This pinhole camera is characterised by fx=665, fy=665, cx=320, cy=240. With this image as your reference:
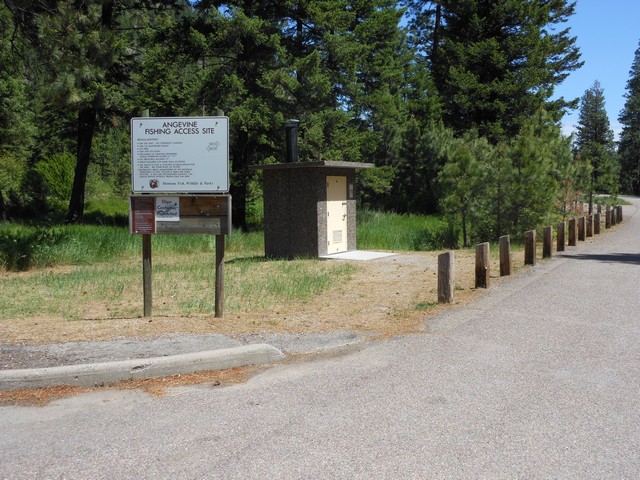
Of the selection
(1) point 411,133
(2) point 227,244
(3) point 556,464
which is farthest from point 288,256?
(1) point 411,133

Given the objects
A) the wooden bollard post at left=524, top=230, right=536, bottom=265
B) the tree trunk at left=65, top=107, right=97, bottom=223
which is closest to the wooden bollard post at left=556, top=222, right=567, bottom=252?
the wooden bollard post at left=524, top=230, right=536, bottom=265

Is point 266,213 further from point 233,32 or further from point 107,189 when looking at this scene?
point 107,189

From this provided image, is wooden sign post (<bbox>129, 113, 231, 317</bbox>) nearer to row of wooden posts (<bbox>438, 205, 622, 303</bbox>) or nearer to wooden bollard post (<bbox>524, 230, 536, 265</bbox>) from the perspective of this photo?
row of wooden posts (<bbox>438, 205, 622, 303</bbox>)

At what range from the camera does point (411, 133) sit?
1391 inches

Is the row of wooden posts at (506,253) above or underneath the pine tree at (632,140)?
underneath

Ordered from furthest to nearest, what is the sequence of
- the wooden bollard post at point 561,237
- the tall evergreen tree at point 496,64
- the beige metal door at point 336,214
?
1. the tall evergreen tree at point 496,64
2. the wooden bollard post at point 561,237
3. the beige metal door at point 336,214

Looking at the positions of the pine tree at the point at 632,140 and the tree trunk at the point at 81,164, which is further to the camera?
the pine tree at the point at 632,140

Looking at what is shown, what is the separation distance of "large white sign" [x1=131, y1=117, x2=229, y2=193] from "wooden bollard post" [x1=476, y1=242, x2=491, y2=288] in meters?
4.75

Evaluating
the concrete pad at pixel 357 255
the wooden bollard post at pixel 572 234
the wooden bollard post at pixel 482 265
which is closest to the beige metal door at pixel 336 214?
the concrete pad at pixel 357 255

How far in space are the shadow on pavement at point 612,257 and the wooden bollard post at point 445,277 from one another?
726 centimetres

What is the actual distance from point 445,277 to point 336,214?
7.75m

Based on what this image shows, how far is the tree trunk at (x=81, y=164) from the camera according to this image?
28.7 metres

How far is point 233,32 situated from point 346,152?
683 centimetres

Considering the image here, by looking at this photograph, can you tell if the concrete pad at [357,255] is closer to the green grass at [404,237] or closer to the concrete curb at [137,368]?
the green grass at [404,237]
